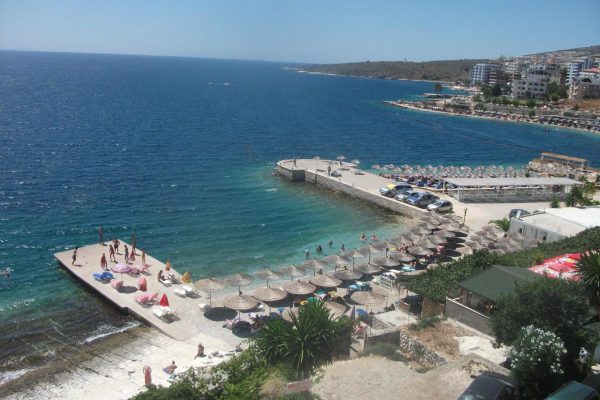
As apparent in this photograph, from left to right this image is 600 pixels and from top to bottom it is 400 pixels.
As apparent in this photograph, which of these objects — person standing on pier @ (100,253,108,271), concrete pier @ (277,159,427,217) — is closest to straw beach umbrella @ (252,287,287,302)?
person standing on pier @ (100,253,108,271)

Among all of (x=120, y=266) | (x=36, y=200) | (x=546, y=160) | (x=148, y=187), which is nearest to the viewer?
(x=120, y=266)

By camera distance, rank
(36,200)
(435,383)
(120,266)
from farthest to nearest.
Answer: (36,200) < (120,266) < (435,383)

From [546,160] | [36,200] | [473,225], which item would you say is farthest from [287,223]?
[546,160]

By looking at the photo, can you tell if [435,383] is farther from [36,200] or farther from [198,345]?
[36,200]

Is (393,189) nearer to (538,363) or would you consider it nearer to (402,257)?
(402,257)

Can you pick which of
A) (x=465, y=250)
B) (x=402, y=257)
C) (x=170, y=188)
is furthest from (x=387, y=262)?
(x=170, y=188)

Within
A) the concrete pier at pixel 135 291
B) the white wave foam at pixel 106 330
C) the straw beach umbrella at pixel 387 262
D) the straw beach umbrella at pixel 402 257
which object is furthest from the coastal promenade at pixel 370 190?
the white wave foam at pixel 106 330
